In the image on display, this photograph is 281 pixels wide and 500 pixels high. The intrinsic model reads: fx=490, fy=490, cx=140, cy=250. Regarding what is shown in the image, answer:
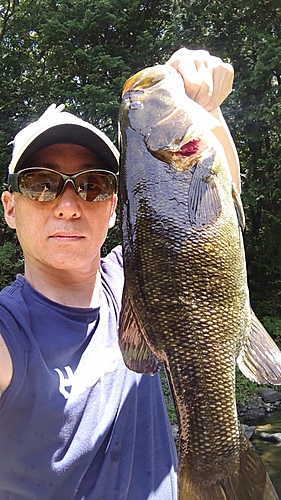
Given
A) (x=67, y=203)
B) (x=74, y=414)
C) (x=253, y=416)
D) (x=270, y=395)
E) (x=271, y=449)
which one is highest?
(x=67, y=203)

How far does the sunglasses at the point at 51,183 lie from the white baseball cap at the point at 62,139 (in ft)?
0.31

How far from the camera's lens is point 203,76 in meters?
1.88

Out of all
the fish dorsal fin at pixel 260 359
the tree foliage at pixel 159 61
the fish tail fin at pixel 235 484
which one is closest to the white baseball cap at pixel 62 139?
the fish dorsal fin at pixel 260 359

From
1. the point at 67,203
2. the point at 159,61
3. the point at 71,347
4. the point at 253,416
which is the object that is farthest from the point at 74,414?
the point at 159,61

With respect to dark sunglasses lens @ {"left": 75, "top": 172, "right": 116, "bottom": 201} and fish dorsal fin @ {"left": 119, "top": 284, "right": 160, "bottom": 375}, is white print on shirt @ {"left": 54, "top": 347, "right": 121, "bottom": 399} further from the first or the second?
dark sunglasses lens @ {"left": 75, "top": 172, "right": 116, "bottom": 201}

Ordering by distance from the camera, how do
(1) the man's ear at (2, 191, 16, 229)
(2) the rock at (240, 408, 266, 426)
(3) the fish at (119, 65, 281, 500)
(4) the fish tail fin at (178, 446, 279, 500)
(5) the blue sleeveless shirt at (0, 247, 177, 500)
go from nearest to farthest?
(4) the fish tail fin at (178, 446, 279, 500) < (3) the fish at (119, 65, 281, 500) < (5) the blue sleeveless shirt at (0, 247, 177, 500) < (1) the man's ear at (2, 191, 16, 229) < (2) the rock at (240, 408, 266, 426)

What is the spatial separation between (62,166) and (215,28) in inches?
508

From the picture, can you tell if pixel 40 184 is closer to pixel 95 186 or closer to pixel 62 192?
pixel 62 192

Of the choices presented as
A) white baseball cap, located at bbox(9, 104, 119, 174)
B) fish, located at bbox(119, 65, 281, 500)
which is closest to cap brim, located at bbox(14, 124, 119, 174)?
white baseball cap, located at bbox(9, 104, 119, 174)

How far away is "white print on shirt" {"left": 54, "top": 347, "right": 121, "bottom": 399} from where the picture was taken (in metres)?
1.75

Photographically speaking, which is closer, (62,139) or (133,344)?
(133,344)

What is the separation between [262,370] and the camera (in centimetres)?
162

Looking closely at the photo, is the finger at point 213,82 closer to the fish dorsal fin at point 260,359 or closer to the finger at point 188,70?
the finger at point 188,70

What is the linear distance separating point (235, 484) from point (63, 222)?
3.48 feet
